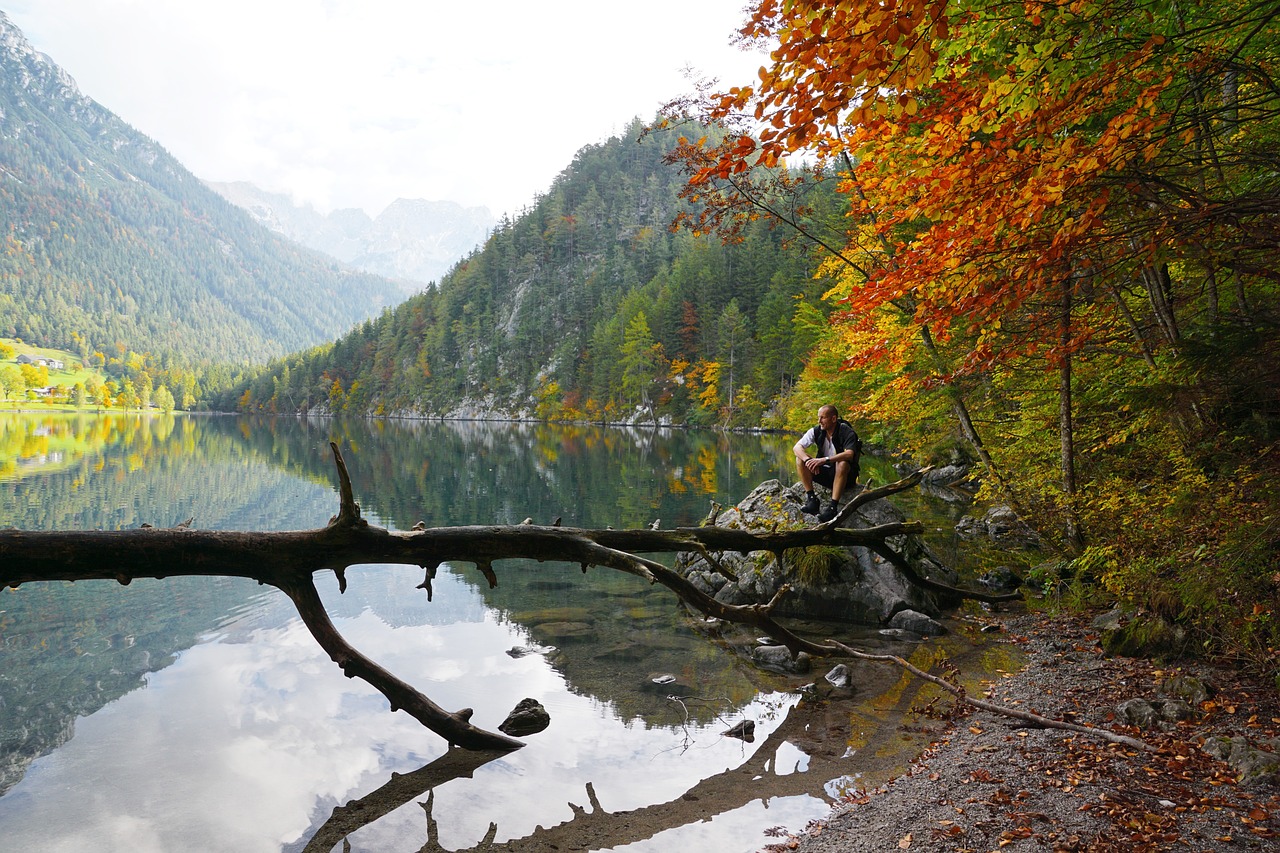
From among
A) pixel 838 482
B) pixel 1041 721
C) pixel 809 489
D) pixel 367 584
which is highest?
pixel 838 482

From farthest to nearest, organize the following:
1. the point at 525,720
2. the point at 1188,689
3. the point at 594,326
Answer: the point at 594,326 < the point at 525,720 < the point at 1188,689

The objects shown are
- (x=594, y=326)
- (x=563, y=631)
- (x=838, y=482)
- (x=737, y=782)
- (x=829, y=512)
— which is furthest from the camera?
(x=594, y=326)

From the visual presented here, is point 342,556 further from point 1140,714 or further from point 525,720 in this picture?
point 1140,714

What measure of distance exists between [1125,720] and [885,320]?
10739 millimetres

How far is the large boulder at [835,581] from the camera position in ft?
36.0

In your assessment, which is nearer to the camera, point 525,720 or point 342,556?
point 342,556

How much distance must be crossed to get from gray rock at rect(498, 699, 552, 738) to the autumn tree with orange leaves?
585 centimetres

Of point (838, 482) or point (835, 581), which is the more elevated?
point (838, 482)

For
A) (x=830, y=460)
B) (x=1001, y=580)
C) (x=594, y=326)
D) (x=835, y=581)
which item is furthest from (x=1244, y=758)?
(x=594, y=326)

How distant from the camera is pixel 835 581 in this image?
450 inches

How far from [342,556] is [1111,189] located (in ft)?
25.6

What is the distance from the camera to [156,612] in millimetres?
12547

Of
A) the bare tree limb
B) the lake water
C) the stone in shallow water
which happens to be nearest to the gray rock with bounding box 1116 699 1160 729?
the bare tree limb

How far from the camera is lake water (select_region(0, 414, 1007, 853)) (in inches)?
230
